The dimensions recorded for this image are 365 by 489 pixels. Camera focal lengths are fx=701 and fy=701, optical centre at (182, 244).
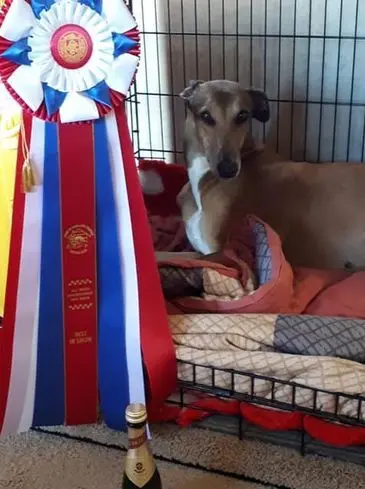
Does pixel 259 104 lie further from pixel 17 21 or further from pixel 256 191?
pixel 17 21

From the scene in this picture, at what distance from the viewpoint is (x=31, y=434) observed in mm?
1508

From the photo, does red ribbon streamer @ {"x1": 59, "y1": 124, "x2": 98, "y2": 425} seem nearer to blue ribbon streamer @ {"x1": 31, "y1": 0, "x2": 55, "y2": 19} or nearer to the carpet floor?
the carpet floor

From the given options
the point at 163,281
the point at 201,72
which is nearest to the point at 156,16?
the point at 201,72

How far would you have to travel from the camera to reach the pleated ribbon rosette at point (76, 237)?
1.36 m

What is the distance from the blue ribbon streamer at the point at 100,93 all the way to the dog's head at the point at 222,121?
0.57 metres

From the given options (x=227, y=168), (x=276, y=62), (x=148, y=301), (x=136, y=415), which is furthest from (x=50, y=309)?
(x=276, y=62)

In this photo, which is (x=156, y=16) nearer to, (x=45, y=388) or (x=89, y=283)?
(x=89, y=283)

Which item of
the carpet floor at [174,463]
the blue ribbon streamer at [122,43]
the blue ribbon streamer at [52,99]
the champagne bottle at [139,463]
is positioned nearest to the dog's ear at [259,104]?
the blue ribbon streamer at [122,43]

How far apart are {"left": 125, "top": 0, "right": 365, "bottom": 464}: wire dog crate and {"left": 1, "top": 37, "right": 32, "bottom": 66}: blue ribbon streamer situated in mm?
1075

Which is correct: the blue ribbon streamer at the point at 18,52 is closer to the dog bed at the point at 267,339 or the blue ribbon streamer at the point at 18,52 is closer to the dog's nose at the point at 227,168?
the dog bed at the point at 267,339

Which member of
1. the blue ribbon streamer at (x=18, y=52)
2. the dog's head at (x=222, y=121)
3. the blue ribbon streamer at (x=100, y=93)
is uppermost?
the blue ribbon streamer at (x=18, y=52)

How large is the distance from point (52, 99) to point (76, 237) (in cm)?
27

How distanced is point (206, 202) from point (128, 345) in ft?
2.17

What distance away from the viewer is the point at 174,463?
4.62 feet
